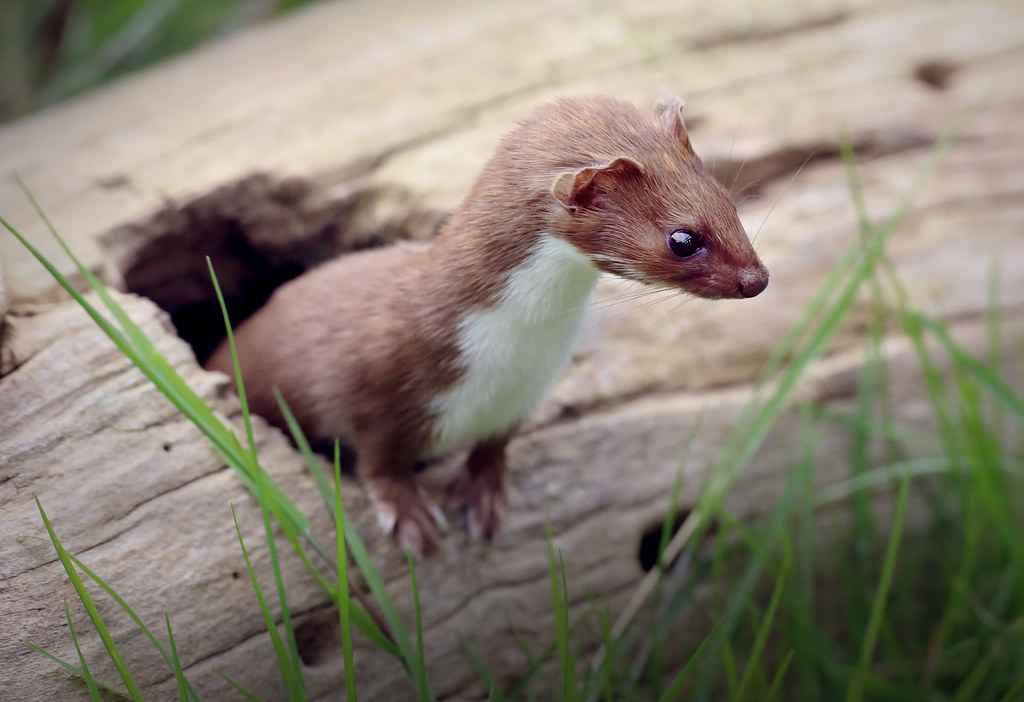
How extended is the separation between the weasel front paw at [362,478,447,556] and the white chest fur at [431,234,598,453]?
168 millimetres

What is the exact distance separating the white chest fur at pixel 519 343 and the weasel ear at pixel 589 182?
107mm

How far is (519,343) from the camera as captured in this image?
201 cm

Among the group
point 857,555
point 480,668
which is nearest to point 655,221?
point 480,668

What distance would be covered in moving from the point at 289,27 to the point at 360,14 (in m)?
0.35

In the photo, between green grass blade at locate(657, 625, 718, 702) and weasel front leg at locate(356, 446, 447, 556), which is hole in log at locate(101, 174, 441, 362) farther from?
green grass blade at locate(657, 625, 718, 702)

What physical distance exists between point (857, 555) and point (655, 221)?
1639mm

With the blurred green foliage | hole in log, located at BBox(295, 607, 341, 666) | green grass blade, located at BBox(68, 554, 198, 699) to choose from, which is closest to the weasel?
hole in log, located at BBox(295, 607, 341, 666)

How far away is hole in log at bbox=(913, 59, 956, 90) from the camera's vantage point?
3332mm

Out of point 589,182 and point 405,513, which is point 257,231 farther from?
point 589,182

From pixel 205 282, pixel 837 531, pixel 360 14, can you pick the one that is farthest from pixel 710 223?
pixel 360 14

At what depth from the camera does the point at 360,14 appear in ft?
12.3

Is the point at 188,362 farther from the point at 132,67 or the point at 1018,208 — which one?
the point at 132,67

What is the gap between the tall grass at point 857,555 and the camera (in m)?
2.44

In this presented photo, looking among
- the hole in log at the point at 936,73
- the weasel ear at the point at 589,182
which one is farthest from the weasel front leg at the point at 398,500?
the hole in log at the point at 936,73
